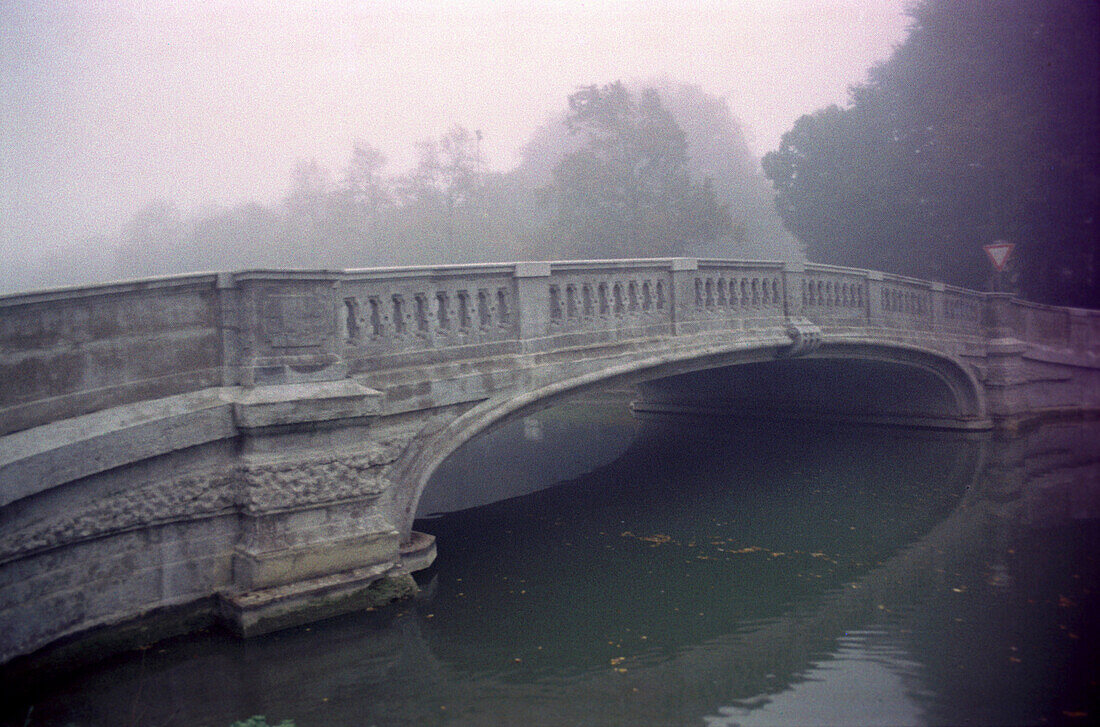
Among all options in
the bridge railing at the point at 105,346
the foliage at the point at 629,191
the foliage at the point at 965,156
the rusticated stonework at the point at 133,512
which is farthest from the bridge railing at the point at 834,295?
the foliage at the point at 629,191

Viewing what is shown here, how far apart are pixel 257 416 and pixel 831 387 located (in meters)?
12.8

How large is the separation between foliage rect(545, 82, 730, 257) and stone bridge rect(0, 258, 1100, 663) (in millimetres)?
17580

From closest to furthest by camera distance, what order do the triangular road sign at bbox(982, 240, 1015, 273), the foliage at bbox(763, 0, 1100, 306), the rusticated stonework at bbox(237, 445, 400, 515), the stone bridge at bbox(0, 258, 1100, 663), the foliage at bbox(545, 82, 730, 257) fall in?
the stone bridge at bbox(0, 258, 1100, 663), the rusticated stonework at bbox(237, 445, 400, 515), the triangular road sign at bbox(982, 240, 1015, 273), the foliage at bbox(763, 0, 1100, 306), the foliage at bbox(545, 82, 730, 257)

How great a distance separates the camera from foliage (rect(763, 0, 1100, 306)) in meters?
14.8

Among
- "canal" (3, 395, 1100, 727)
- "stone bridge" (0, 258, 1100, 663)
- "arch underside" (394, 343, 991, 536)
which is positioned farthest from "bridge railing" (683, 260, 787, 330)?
"canal" (3, 395, 1100, 727)

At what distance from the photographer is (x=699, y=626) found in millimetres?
5828

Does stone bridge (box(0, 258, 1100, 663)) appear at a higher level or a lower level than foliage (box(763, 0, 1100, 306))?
lower

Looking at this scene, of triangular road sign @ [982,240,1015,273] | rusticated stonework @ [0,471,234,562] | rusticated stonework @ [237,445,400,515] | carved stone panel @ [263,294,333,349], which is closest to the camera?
rusticated stonework @ [0,471,234,562]

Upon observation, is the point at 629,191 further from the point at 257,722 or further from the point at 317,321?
the point at 257,722

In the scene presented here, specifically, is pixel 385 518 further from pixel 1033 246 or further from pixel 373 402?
pixel 1033 246

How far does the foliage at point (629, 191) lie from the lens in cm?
2558

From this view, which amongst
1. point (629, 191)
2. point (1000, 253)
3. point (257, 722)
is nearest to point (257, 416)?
point (257, 722)

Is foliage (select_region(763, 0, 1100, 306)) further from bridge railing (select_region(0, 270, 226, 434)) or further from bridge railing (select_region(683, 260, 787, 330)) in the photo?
bridge railing (select_region(0, 270, 226, 434))

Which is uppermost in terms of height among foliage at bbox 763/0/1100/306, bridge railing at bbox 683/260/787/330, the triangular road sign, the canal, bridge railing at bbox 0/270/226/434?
foliage at bbox 763/0/1100/306
